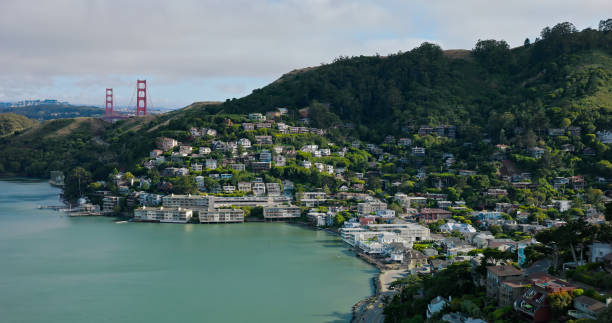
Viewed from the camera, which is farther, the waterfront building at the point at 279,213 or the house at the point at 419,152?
the house at the point at 419,152

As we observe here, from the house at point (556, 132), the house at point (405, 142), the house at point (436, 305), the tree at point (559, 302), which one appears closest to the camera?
the tree at point (559, 302)

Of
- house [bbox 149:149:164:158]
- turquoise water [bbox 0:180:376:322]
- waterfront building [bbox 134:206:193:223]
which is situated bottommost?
turquoise water [bbox 0:180:376:322]

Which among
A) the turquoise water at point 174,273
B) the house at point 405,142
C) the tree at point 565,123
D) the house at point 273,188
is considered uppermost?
the tree at point 565,123

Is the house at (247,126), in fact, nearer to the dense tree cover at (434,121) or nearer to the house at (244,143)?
the dense tree cover at (434,121)

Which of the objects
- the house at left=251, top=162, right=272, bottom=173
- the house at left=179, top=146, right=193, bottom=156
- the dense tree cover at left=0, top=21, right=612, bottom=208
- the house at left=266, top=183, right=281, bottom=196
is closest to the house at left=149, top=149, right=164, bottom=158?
the dense tree cover at left=0, top=21, right=612, bottom=208

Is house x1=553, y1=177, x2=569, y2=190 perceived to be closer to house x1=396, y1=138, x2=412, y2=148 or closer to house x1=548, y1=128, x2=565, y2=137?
house x1=548, y1=128, x2=565, y2=137

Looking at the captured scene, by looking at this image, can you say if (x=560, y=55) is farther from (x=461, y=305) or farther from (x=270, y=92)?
(x=461, y=305)

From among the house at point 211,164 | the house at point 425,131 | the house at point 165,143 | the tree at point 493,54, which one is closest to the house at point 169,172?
the house at point 211,164
